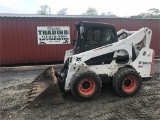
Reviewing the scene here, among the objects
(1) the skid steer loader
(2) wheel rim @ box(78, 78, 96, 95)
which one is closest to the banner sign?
(1) the skid steer loader

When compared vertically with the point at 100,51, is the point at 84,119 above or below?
below

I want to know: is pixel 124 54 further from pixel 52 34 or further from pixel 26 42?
pixel 26 42

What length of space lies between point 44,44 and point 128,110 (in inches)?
292

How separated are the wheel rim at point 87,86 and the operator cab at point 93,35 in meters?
0.94

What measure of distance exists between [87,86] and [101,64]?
2.48ft

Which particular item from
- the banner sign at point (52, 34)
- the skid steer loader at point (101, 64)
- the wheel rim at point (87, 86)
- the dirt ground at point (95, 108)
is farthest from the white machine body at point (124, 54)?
the banner sign at point (52, 34)

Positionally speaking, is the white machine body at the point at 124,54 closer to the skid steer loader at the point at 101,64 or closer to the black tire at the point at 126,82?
the skid steer loader at the point at 101,64

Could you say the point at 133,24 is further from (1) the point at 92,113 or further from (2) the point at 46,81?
(1) the point at 92,113

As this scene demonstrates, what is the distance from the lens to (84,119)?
180 inches

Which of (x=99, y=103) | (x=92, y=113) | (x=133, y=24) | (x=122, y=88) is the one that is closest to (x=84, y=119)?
(x=92, y=113)

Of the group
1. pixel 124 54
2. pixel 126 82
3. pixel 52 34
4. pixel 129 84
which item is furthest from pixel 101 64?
pixel 52 34

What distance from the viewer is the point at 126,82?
5930 millimetres

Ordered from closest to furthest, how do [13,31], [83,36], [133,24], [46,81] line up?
[83,36]
[46,81]
[13,31]
[133,24]

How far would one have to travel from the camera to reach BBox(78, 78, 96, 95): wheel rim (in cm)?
558
